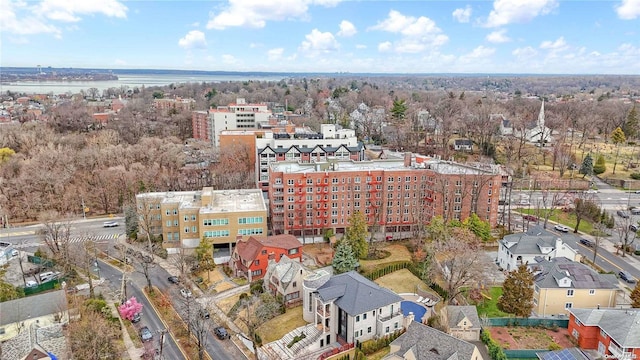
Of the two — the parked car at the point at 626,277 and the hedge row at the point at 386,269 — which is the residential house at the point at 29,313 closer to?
the hedge row at the point at 386,269

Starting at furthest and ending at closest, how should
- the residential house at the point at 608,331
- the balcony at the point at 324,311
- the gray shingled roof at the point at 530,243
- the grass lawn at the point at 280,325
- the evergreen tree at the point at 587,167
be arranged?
1. the evergreen tree at the point at 587,167
2. the gray shingled roof at the point at 530,243
3. the grass lawn at the point at 280,325
4. the balcony at the point at 324,311
5. the residential house at the point at 608,331

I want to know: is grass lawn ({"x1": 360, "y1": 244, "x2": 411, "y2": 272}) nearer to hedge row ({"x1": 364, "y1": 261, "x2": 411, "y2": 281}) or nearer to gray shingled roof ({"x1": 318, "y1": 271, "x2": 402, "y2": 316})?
hedge row ({"x1": 364, "y1": 261, "x2": 411, "y2": 281})

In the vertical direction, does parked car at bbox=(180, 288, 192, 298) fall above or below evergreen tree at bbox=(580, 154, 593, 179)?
below

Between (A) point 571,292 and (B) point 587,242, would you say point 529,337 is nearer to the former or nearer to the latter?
(A) point 571,292

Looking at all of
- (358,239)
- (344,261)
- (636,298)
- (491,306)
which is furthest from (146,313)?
(636,298)

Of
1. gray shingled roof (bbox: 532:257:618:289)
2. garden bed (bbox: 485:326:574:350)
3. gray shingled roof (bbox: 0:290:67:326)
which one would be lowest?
garden bed (bbox: 485:326:574:350)

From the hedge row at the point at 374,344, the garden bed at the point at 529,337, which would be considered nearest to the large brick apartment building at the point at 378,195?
the garden bed at the point at 529,337

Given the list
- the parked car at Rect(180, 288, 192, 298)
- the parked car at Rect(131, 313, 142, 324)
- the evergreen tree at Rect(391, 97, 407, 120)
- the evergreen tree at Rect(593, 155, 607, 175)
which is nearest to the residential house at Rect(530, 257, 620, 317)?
the parked car at Rect(180, 288, 192, 298)
